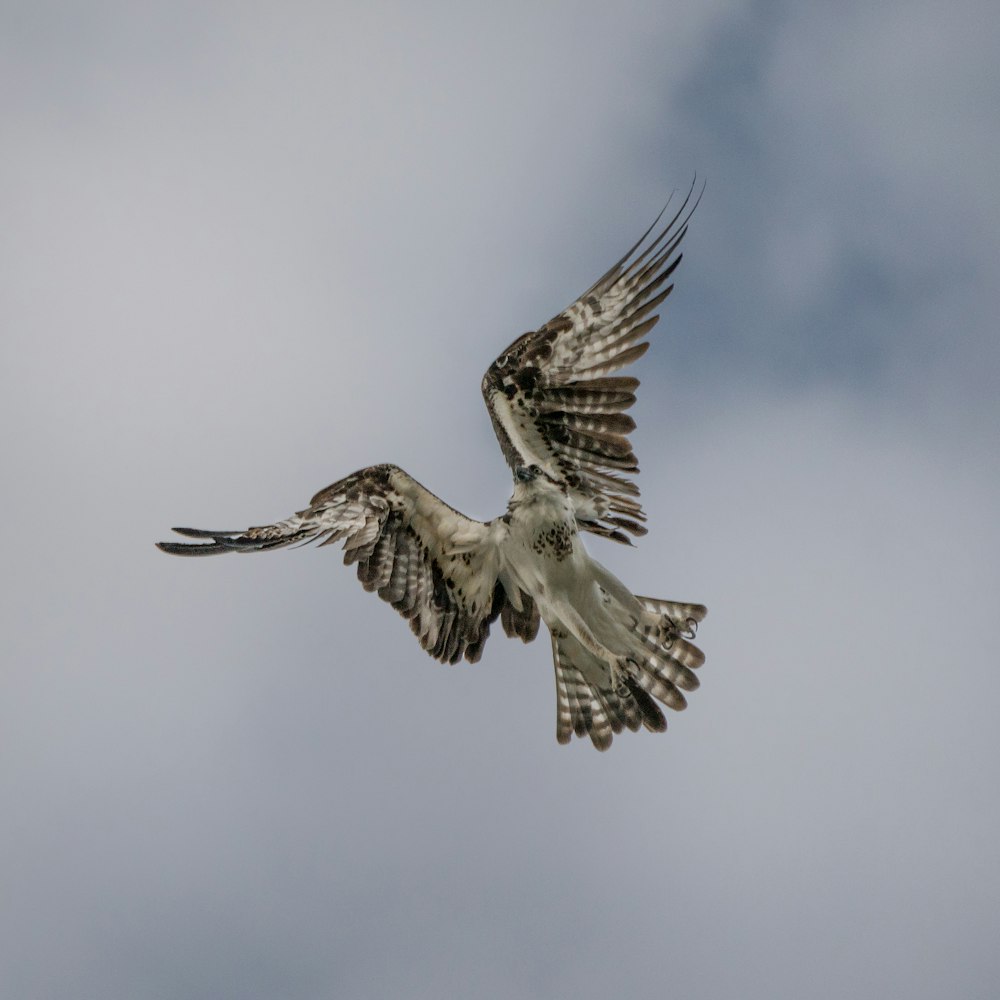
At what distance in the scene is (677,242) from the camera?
14.2m

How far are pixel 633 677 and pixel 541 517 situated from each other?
1925 millimetres

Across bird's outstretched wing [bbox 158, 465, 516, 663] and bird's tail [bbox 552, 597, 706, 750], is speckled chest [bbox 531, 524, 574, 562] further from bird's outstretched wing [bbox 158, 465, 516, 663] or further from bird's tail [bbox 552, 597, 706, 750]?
bird's tail [bbox 552, 597, 706, 750]

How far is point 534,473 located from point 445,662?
1.87 m

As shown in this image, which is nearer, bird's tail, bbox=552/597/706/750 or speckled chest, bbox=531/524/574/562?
speckled chest, bbox=531/524/574/562

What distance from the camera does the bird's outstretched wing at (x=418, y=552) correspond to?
1413cm

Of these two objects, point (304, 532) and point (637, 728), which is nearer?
point (304, 532)

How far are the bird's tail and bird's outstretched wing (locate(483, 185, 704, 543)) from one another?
1000mm

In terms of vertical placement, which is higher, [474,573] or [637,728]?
[474,573]

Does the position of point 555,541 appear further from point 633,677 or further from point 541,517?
point 633,677

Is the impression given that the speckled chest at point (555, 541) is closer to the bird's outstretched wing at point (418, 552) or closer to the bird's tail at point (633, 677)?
the bird's outstretched wing at point (418, 552)

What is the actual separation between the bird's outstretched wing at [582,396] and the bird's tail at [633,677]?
1.00 meters

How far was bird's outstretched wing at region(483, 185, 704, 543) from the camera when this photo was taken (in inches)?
556

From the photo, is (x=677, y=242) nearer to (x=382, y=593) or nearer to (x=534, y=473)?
(x=534, y=473)

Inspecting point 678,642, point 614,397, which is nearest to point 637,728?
point 678,642
